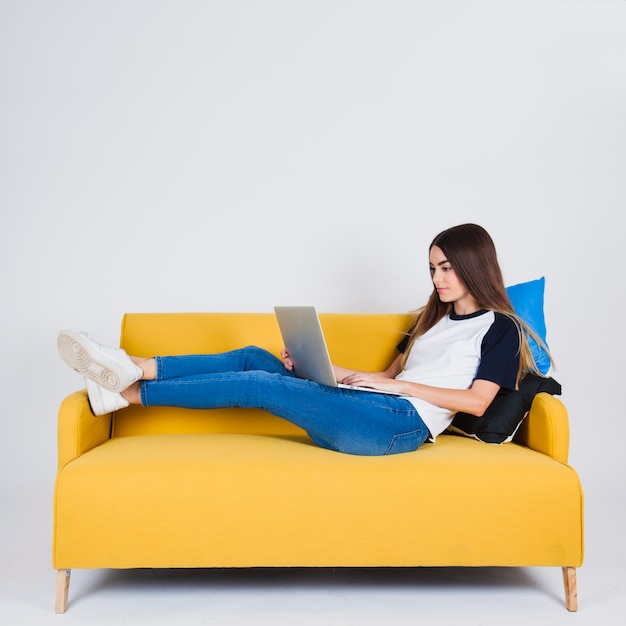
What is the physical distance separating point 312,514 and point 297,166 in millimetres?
2168

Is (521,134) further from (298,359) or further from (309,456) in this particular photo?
(309,456)

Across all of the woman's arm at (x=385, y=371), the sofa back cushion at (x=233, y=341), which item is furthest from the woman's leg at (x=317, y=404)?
the sofa back cushion at (x=233, y=341)

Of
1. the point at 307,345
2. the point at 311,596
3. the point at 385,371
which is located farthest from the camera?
the point at 385,371

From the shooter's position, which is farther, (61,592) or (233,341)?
(233,341)

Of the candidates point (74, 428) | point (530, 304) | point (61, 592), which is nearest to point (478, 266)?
point (530, 304)

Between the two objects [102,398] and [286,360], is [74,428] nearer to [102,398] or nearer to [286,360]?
[102,398]

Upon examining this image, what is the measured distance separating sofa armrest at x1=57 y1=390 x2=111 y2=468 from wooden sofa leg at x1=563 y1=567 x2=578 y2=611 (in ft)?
5.12

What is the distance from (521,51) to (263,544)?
9.54 feet

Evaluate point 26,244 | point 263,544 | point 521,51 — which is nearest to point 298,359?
point 263,544

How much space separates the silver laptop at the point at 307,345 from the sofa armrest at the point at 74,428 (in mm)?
715

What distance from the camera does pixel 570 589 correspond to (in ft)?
8.54

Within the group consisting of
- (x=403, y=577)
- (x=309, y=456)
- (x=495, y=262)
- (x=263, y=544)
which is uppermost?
(x=495, y=262)

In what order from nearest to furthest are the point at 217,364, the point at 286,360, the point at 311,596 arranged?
the point at 311,596 → the point at 217,364 → the point at 286,360

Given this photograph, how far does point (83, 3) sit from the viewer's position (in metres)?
4.28
